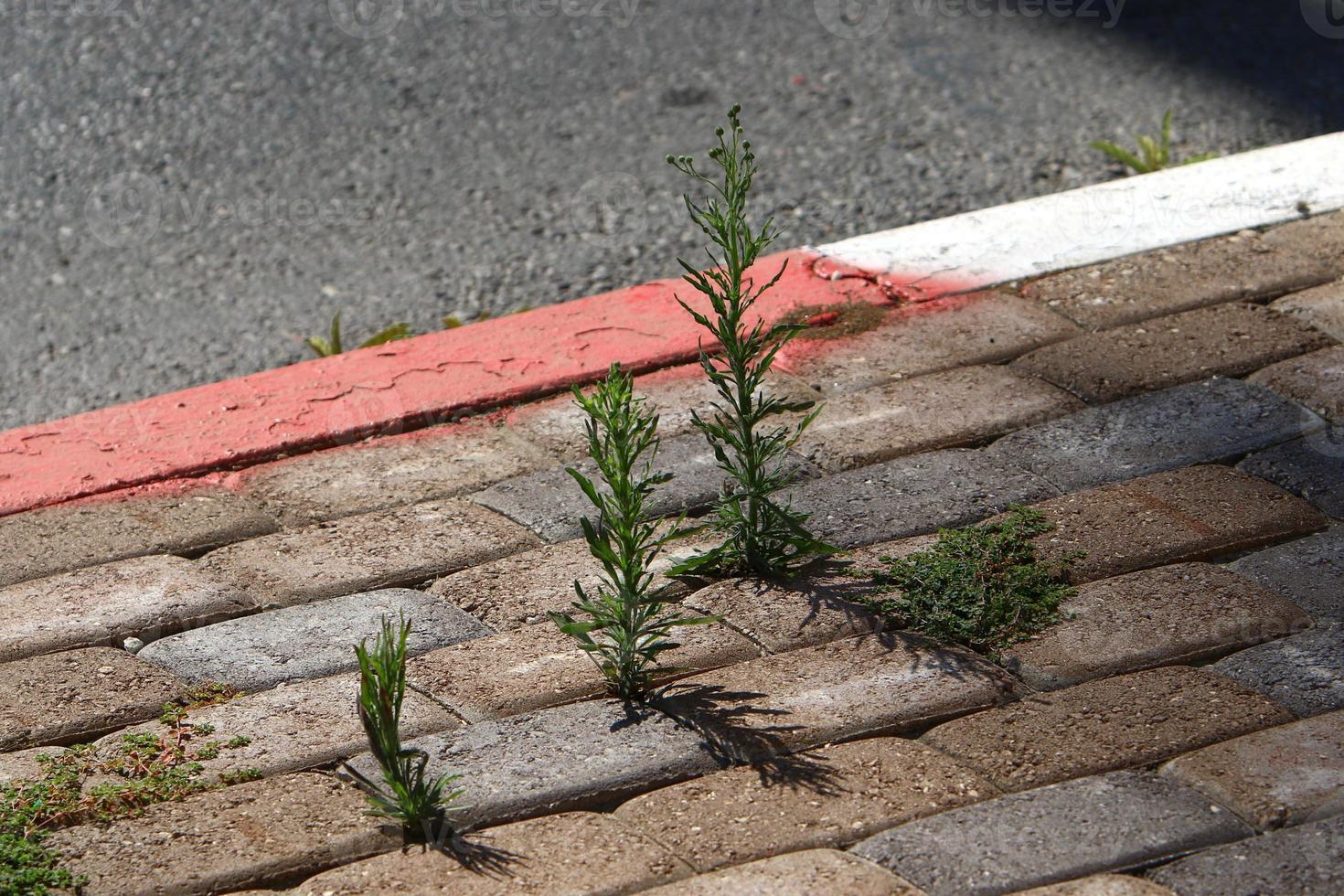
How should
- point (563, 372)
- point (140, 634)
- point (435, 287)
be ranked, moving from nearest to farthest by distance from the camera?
point (140, 634), point (563, 372), point (435, 287)

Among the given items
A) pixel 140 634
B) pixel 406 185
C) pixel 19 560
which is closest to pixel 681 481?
pixel 140 634

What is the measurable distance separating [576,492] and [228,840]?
0.93 meters

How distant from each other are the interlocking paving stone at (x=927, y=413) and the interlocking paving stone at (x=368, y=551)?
0.56m

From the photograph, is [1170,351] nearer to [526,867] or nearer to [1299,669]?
[1299,669]

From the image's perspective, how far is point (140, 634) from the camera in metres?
2.18

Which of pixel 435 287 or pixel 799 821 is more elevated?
pixel 435 287

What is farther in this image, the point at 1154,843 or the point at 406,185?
the point at 406,185

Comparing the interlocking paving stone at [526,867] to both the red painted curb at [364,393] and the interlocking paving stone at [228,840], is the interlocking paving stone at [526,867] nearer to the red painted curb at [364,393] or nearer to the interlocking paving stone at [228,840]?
the interlocking paving stone at [228,840]

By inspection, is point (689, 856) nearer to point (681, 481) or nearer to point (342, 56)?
point (681, 481)

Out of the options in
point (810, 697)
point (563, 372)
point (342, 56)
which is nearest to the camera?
point (810, 697)

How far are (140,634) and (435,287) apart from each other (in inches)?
70.8

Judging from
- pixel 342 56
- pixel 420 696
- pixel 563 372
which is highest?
pixel 342 56

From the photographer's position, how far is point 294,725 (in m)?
1.95

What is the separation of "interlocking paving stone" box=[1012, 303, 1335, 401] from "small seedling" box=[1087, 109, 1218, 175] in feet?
3.82
